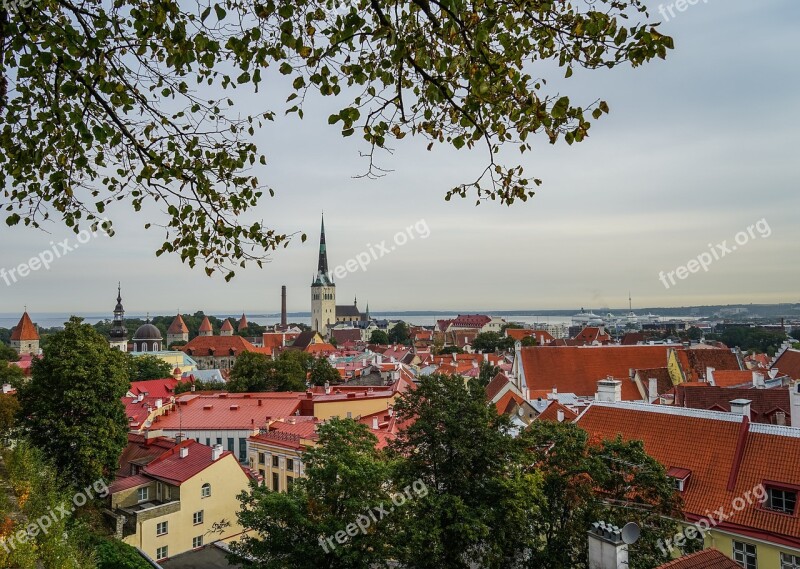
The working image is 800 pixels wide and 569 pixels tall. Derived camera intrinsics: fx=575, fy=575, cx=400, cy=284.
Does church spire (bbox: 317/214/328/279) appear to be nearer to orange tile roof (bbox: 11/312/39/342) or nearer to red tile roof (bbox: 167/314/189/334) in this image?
red tile roof (bbox: 167/314/189/334)

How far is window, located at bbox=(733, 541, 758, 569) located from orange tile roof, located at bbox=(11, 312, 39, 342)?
10375 cm

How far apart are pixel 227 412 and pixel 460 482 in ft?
78.4

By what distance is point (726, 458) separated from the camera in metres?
15.4

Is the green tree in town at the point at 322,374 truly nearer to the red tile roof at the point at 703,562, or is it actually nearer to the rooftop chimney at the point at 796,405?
the rooftop chimney at the point at 796,405

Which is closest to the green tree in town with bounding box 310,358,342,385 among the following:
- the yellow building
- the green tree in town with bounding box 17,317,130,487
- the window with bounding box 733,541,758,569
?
the yellow building

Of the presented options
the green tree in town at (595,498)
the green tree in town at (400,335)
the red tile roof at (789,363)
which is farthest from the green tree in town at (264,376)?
the green tree in town at (400,335)

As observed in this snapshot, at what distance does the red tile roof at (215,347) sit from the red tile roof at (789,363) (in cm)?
7268

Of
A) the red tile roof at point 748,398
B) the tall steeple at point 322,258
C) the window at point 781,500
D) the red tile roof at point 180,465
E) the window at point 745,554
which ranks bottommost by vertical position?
→ the red tile roof at point 180,465

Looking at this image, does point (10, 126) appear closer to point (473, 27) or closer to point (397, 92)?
point (397, 92)

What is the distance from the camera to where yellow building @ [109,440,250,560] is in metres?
20.2

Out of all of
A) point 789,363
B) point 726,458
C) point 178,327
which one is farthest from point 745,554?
point 178,327

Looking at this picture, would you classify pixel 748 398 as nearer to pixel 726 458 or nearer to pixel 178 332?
pixel 726 458

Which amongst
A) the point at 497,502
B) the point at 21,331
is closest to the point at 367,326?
the point at 21,331

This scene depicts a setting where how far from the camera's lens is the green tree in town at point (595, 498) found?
1155cm
